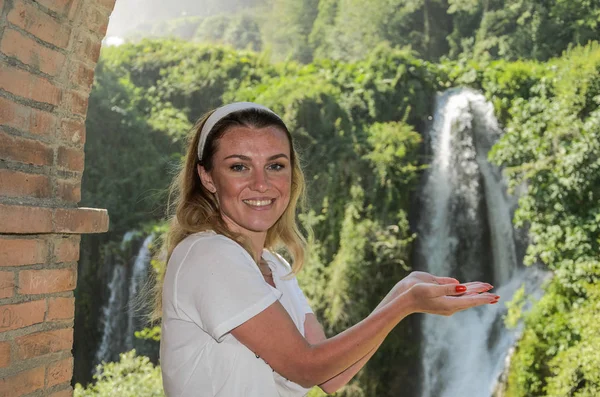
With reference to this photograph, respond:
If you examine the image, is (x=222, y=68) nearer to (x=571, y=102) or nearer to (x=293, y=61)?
(x=293, y=61)

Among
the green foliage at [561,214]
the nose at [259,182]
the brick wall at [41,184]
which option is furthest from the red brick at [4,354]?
the green foliage at [561,214]

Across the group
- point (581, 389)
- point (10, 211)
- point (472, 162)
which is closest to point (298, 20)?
point (472, 162)

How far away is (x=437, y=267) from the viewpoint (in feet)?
31.1

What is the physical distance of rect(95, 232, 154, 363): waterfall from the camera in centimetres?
1044

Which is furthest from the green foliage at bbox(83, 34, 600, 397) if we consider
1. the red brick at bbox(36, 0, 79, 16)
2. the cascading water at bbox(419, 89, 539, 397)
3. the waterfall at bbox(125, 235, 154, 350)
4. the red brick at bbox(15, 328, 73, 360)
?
the red brick at bbox(15, 328, 73, 360)

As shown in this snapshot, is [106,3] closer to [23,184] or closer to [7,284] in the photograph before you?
[23,184]

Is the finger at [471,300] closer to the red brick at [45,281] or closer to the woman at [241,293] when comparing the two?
the woman at [241,293]

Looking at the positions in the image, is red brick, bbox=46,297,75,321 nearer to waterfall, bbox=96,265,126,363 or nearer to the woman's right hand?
the woman's right hand

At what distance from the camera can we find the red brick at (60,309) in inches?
80.9

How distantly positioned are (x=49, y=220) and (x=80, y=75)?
21.9 inches

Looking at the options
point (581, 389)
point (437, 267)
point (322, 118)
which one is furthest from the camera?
point (322, 118)

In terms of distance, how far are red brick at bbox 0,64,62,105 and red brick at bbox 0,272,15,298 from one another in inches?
21.6

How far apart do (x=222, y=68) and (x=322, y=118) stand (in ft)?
14.1

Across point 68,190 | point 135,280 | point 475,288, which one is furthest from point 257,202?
point 135,280
